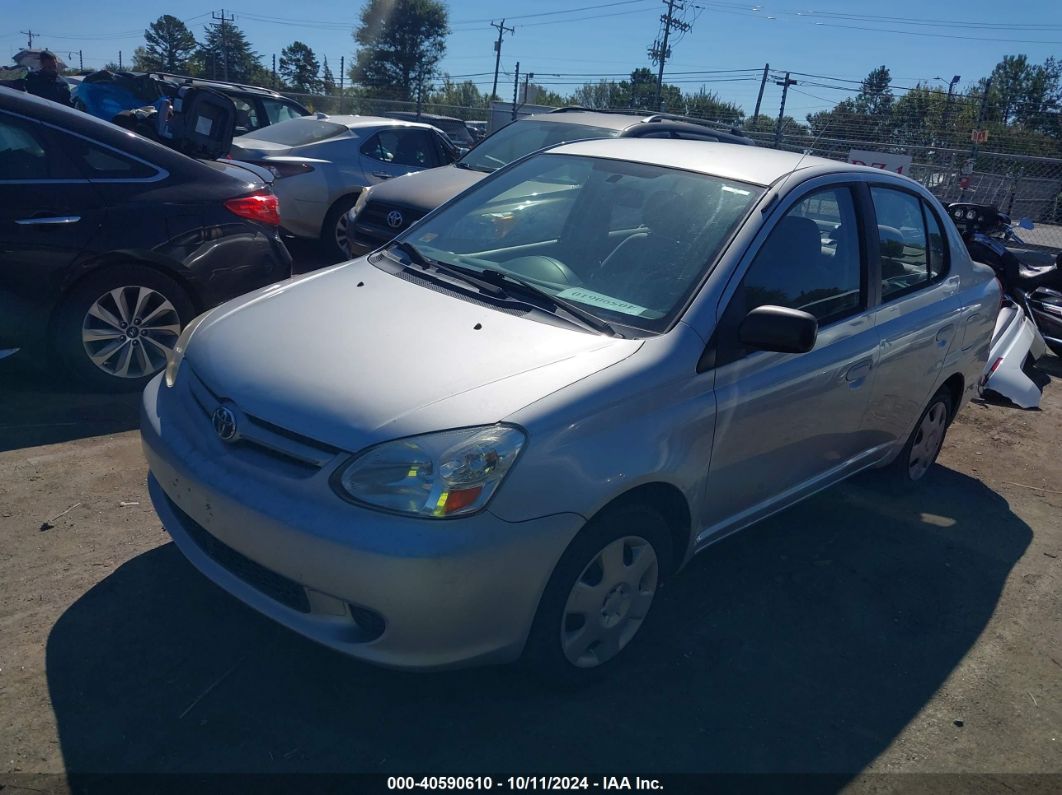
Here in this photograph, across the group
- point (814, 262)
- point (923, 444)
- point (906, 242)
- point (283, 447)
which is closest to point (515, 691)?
point (283, 447)

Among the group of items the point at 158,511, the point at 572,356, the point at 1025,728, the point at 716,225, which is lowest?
the point at 1025,728

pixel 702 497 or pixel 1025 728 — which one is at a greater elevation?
pixel 702 497

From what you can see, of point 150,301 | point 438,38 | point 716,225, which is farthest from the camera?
point 438,38

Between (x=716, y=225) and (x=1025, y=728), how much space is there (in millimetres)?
2148

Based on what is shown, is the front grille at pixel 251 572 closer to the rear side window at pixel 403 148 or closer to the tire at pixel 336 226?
the tire at pixel 336 226

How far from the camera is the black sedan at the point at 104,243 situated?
464 centimetres

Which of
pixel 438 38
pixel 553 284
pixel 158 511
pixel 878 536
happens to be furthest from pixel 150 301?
pixel 438 38

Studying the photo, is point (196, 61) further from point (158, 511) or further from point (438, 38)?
point (158, 511)

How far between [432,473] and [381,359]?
21.7 inches

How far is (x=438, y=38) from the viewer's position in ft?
180

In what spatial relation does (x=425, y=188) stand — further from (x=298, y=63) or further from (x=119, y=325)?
(x=298, y=63)

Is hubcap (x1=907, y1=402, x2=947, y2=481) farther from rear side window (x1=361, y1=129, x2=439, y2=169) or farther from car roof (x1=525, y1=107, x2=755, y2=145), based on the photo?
rear side window (x1=361, y1=129, x2=439, y2=169)

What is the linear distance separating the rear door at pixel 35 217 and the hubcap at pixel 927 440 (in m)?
4.62

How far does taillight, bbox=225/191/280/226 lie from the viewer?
17.6ft
